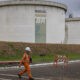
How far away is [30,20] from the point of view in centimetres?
5375

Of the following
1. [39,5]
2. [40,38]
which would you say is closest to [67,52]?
[40,38]

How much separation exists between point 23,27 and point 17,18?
235 centimetres

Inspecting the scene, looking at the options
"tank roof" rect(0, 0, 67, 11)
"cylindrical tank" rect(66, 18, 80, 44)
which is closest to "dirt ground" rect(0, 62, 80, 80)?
"tank roof" rect(0, 0, 67, 11)

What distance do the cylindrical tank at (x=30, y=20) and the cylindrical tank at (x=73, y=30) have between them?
5.01 m

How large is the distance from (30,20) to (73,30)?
470 inches

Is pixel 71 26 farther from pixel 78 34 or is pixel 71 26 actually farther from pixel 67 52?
pixel 67 52

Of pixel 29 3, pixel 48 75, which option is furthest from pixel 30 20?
pixel 48 75

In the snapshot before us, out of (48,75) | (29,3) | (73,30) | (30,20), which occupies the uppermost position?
(29,3)

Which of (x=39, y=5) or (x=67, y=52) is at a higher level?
(x=39, y=5)

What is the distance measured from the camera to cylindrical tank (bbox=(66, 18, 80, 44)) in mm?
59175

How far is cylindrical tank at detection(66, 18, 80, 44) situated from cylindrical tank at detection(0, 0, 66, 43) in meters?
5.01

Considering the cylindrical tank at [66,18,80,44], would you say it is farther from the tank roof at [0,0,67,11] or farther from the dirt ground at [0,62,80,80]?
the dirt ground at [0,62,80,80]

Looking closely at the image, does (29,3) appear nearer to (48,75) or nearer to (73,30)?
(73,30)

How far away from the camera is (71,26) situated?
59.8 meters
